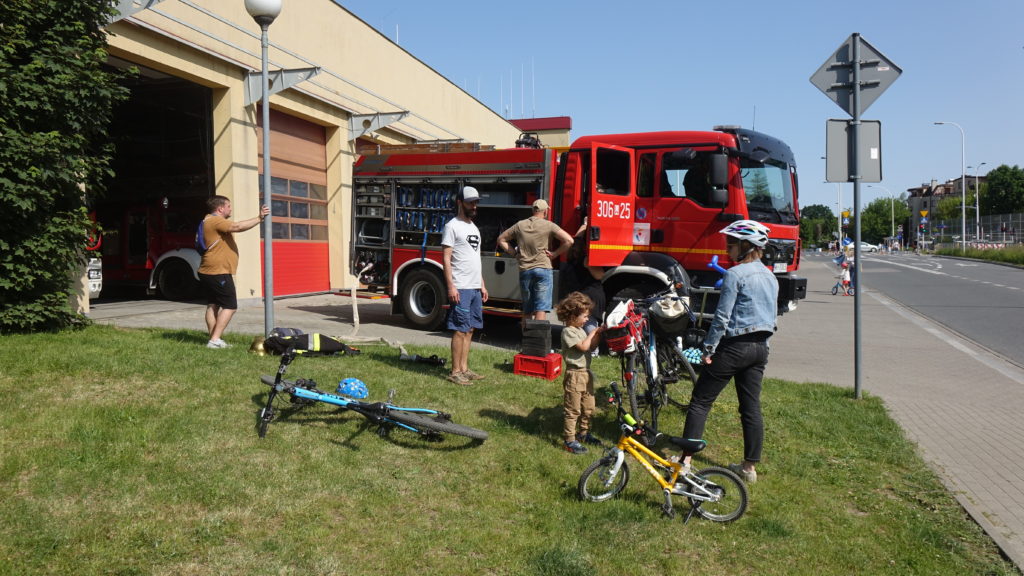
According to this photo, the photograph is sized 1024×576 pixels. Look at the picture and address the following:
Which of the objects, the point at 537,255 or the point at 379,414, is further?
the point at 537,255

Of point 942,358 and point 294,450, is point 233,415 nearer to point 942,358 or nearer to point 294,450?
point 294,450

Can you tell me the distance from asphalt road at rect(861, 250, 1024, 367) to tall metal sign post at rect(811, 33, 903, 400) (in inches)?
175

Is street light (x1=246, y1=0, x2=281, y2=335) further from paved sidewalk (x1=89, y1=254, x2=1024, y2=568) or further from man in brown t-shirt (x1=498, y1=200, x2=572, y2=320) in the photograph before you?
man in brown t-shirt (x1=498, y1=200, x2=572, y2=320)

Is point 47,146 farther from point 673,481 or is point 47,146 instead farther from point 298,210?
point 298,210

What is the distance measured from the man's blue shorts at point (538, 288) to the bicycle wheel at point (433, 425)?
330cm

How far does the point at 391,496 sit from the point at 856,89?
603 centimetres

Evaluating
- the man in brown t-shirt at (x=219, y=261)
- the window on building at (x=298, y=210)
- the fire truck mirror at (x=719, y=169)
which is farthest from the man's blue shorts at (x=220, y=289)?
the window on building at (x=298, y=210)

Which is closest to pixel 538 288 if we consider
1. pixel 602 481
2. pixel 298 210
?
pixel 602 481

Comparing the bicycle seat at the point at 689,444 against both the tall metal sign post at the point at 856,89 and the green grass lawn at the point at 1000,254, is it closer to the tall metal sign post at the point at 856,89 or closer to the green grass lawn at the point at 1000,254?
the tall metal sign post at the point at 856,89

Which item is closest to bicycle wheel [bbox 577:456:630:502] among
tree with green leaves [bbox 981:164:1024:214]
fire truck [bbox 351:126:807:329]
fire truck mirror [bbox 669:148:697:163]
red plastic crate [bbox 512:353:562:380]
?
→ red plastic crate [bbox 512:353:562:380]

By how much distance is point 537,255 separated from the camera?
810 cm

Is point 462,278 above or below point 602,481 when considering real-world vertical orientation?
above

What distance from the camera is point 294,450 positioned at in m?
4.65

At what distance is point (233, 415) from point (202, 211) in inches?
419
